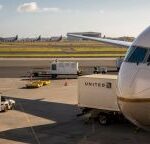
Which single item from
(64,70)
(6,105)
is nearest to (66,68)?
(64,70)

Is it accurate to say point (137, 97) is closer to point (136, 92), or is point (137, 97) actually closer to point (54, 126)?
point (136, 92)

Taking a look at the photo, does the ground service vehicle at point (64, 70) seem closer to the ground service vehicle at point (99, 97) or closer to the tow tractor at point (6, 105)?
the tow tractor at point (6, 105)

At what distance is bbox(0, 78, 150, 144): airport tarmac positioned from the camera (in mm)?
27594

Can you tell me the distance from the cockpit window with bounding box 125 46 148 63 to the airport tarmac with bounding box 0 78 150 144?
39.1ft

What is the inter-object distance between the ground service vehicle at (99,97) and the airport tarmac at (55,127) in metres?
0.90

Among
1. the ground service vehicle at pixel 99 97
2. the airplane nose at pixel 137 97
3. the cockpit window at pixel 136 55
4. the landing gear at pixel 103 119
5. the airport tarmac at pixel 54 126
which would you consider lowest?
the airport tarmac at pixel 54 126

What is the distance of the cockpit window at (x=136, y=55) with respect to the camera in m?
15.4

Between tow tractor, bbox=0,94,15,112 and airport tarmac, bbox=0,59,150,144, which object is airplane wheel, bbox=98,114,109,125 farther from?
tow tractor, bbox=0,94,15,112

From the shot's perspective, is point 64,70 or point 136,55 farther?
point 64,70

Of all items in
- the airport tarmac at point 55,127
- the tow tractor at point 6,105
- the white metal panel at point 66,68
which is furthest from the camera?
the white metal panel at point 66,68

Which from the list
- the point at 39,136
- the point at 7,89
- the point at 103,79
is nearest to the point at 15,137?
the point at 39,136

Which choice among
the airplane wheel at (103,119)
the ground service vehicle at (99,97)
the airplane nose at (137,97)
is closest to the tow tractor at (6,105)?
the ground service vehicle at (99,97)

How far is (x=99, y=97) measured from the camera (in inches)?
Answer: 1282

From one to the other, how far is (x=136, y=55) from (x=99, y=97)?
1710 cm
